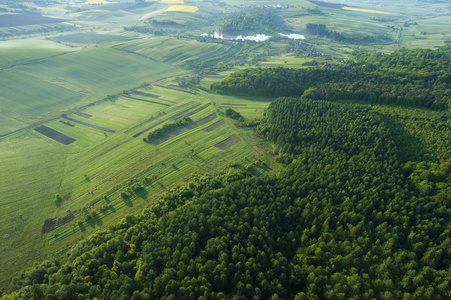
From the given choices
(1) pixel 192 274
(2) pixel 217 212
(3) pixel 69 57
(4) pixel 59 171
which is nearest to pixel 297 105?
(2) pixel 217 212

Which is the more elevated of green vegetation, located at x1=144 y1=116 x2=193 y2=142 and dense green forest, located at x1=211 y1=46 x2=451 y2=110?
dense green forest, located at x1=211 y1=46 x2=451 y2=110

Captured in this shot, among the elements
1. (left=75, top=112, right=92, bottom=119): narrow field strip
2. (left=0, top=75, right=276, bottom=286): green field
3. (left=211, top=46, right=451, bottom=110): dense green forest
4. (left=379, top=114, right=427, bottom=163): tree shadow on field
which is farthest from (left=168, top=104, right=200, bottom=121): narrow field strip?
(left=379, top=114, right=427, bottom=163): tree shadow on field

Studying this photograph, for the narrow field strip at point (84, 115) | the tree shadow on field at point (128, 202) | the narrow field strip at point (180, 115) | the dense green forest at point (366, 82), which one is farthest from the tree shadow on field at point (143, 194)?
the dense green forest at point (366, 82)

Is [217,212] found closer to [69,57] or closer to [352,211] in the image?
[352,211]

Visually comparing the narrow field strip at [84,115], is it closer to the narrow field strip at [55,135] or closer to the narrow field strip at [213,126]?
the narrow field strip at [55,135]

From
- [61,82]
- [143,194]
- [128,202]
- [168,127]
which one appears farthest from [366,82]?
[61,82]

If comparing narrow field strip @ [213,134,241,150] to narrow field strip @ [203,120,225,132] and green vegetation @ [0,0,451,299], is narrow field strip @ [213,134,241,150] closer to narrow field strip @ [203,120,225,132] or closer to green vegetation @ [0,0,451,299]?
green vegetation @ [0,0,451,299]
